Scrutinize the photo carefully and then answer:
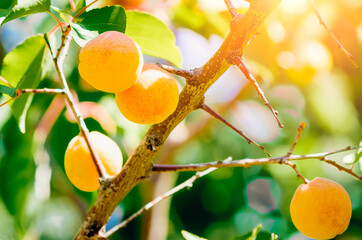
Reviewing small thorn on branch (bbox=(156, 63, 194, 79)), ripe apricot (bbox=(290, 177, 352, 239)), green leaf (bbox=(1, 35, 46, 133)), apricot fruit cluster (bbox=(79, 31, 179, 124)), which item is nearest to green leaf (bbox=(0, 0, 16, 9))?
green leaf (bbox=(1, 35, 46, 133))

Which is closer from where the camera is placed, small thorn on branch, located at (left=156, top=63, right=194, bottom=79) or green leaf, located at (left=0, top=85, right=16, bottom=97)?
small thorn on branch, located at (left=156, top=63, right=194, bottom=79)

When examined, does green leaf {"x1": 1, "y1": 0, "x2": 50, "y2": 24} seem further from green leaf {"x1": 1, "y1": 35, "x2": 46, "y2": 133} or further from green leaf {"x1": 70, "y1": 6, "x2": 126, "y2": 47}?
green leaf {"x1": 1, "y1": 35, "x2": 46, "y2": 133}

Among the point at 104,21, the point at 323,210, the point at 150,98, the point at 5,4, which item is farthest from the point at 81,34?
the point at 323,210

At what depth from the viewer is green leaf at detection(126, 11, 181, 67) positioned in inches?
44.8

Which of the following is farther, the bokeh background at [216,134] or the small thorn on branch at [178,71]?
the bokeh background at [216,134]

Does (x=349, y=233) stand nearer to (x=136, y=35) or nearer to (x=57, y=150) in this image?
(x=57, y=150)

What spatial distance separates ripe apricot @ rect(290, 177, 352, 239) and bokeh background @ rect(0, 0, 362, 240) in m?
0.17

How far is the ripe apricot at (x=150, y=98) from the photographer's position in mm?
845

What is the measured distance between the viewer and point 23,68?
1.18m

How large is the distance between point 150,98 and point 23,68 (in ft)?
1.67

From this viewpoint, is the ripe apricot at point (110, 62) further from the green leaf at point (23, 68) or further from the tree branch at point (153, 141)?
the green leaf at point (23, 68)

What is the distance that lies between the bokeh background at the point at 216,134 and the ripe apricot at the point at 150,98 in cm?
38

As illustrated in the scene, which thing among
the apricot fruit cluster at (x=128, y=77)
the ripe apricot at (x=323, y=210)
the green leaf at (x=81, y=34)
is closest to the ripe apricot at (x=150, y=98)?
the apricot fruit cluster at (x=128, y=77)

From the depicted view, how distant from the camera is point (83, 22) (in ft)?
3.11
